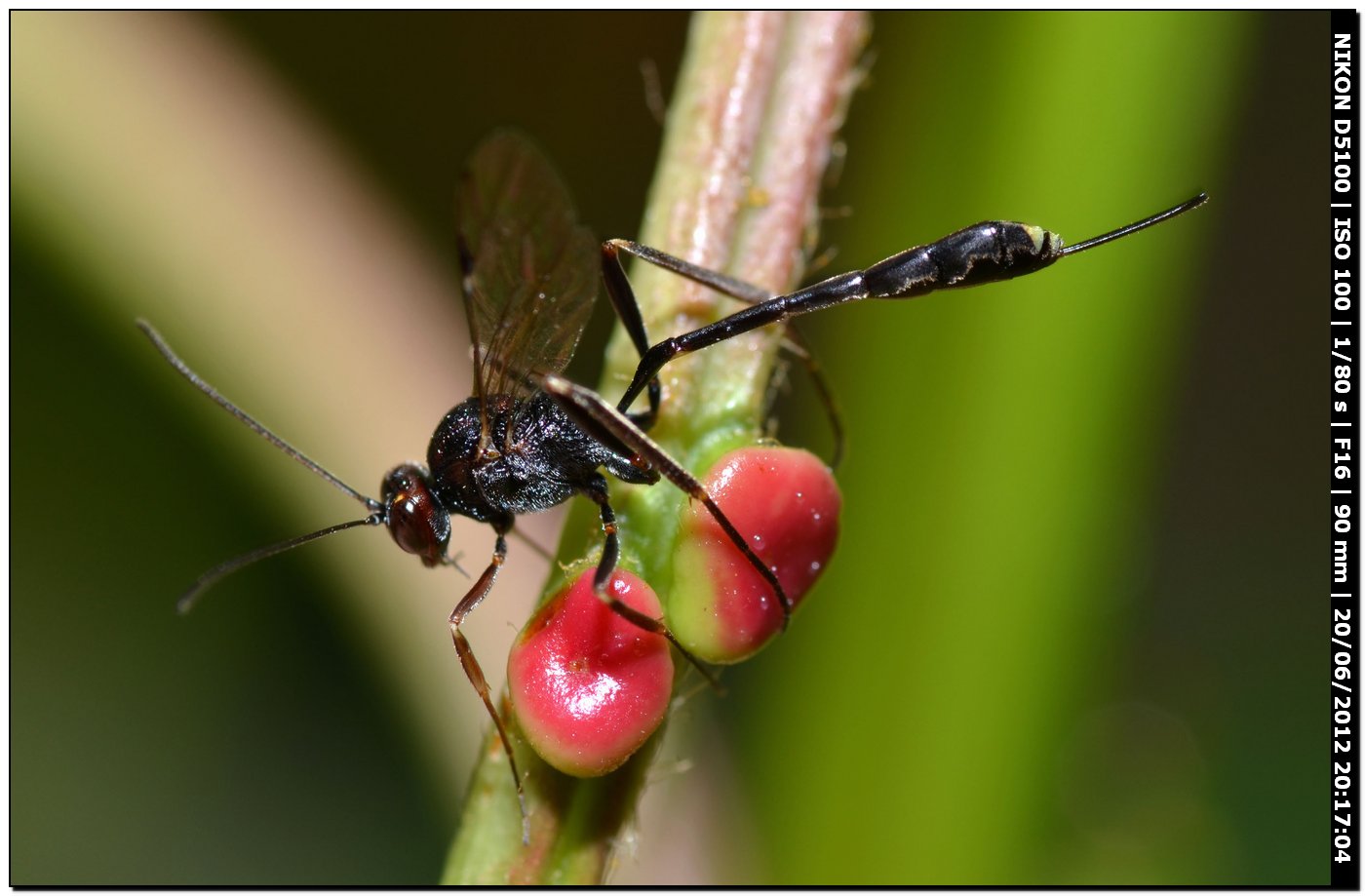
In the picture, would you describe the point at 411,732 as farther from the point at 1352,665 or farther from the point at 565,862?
the point at 1352,665

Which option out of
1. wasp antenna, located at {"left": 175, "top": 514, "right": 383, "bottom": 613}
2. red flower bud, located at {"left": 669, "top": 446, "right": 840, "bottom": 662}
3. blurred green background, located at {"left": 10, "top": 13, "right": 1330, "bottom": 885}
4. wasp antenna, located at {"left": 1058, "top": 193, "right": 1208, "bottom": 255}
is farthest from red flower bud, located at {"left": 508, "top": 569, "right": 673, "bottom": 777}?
wasp antenna, located at {"left": 1058, "top": 193, "right": 1208, "bottom": 255}

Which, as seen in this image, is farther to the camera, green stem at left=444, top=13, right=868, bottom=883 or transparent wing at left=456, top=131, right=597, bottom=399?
transparent wing at left=456, top=131, right=597, bottom=399

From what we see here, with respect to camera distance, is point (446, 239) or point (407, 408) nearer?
point (407, 408)

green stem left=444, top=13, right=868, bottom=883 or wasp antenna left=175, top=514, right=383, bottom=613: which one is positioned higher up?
green stem left=444, top=13, right=868, bottom=883

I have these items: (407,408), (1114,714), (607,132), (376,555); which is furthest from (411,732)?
(607,132)

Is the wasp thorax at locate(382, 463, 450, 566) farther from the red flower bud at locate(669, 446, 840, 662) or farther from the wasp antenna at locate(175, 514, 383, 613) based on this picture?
the red flower bud at locate(669, 446, 840, 662)

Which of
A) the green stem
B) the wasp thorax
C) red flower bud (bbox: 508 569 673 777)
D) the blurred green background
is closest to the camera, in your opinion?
red flower bud (bbox: 508 569 673 777)

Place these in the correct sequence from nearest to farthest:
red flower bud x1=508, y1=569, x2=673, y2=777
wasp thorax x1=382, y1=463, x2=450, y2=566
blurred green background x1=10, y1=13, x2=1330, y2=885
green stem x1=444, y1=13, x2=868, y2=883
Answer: red flower bud x1=508, y1=569, x2=673, y2=777 < green stem x1=444, y1=13, x2=868, y2=883 < blurred green background x1=10, y1=13, x2=1330, y2=885 < wasp thorax x1=382, y1=463, x2=450, y2=566
